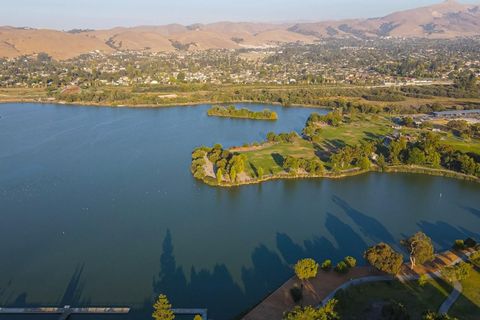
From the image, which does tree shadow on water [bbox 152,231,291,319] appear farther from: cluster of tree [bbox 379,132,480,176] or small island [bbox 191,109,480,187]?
cluster of tree [bbox 379,132,480,176]

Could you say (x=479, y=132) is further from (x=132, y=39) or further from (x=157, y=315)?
(x=132, y=39)

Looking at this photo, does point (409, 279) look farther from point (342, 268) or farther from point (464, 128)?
point (464, 128)

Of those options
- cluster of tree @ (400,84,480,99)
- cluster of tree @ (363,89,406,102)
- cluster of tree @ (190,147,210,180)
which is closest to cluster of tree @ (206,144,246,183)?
cluster of tree @ (190,147,210,180)

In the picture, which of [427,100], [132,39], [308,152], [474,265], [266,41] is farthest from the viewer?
[266,41]

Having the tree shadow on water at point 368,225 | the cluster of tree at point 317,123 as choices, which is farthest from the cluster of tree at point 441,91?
the tree shadow on water at point 368,225

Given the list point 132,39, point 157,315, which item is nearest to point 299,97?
point 157,315

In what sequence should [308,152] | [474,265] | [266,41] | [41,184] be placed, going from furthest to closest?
[266,41]
[308,152]
[41,184]
[474,265]
